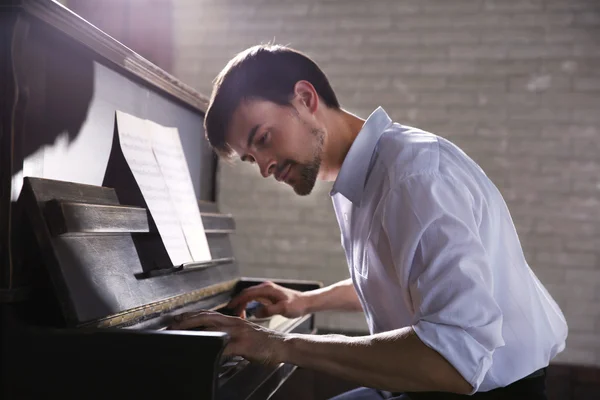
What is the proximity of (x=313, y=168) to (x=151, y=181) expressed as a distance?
39 centimetres

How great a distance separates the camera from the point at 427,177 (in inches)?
44.9

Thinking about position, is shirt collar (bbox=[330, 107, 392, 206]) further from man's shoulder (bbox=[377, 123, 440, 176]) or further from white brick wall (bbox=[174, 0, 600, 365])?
white brick wall (bbox=[174, 0, 600, 365])

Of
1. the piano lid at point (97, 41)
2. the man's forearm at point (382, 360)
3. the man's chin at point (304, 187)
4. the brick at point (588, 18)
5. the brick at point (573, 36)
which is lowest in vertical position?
the man's forearm at point (382, 360)

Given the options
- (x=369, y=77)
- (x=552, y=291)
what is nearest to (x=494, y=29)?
(x=369, y=77)

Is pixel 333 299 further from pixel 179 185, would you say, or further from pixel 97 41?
pixel 97 41

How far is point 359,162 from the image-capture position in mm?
1359

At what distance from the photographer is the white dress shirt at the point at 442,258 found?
1.07 meters

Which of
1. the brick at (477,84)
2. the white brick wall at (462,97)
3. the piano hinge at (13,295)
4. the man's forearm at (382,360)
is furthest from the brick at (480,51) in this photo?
the piano hinge at (13,295)

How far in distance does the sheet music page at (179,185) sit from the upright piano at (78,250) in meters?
0.12

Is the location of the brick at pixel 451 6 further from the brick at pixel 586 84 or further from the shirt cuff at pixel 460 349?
the shirt cuff at pixel 460 349

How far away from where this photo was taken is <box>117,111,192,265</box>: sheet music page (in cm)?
144

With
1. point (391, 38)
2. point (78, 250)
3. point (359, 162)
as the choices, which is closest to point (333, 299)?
point (359, 162)

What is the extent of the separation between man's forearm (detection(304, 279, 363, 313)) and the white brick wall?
1.38 meters

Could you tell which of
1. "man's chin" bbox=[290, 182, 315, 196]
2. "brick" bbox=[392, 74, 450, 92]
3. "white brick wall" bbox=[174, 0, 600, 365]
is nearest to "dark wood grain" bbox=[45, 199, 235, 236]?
"man's chin" bbox=[290, 182, 315, 196]
